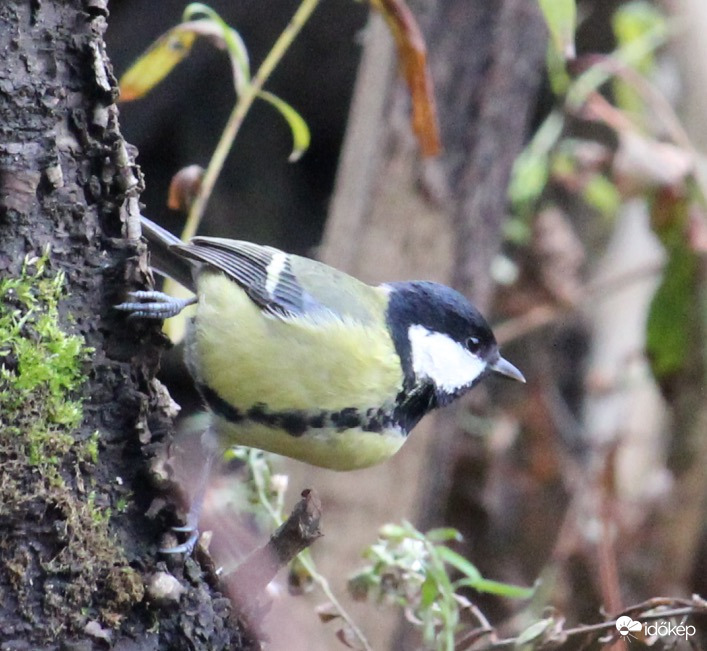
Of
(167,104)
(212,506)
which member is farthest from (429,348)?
(167,104)

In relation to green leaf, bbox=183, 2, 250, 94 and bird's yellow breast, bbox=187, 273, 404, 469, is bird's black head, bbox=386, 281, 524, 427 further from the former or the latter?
green leaf, bbox=183, 2, 250, 94

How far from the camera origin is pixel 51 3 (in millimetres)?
1018

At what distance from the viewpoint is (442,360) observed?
5.49 ft

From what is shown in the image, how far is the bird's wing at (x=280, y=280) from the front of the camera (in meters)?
1.54

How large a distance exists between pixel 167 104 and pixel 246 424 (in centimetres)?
217

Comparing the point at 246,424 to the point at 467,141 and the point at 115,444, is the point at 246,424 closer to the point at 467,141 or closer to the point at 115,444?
the point at 115,444

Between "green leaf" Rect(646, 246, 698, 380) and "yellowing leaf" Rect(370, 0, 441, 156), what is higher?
"yellowing leaf" Rect(370, 0, 441, 156)

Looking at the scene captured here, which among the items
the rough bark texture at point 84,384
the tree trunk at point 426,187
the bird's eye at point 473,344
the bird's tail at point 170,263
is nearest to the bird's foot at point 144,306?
the rough bark texture at point 84,384

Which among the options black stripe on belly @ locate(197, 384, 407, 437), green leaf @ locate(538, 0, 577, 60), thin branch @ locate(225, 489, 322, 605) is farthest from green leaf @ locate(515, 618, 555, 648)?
green leaf @ locate(538, 0, 577, 60)

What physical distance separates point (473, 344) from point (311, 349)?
1.30ft

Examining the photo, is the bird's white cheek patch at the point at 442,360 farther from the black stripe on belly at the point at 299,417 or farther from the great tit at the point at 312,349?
the black stripe on belly at the point at 299,417

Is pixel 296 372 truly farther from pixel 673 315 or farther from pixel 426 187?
pixel 673 315

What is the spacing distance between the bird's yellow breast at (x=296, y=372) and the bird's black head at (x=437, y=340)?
0.09 meters

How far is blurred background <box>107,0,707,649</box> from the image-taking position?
2412mm
